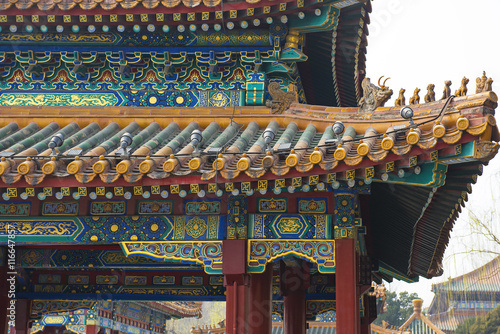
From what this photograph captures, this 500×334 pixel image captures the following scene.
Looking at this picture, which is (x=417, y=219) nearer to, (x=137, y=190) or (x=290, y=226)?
(x=290, y=226)

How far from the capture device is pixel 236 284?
8906 millimetres

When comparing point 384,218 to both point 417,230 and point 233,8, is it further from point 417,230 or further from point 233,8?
point 233,8

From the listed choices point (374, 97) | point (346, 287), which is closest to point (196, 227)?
point (346, 287)

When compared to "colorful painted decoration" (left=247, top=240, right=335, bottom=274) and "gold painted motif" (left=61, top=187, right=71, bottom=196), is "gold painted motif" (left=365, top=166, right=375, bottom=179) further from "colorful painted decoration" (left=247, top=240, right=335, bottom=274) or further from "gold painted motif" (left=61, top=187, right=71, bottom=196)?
"gold painted motif" (left=61, top=187, right=71, bottom=196)

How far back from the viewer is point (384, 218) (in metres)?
11.2

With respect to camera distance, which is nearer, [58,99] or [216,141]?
[216,141]

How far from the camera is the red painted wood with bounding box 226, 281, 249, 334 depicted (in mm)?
8727

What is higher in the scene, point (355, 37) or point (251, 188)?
point (355, 37)

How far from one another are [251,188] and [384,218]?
12.3 feet

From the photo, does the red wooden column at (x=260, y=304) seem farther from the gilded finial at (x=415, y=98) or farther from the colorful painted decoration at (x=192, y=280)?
the colorful painted decoration at (x=192, y=280)

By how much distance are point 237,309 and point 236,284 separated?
1.02ft

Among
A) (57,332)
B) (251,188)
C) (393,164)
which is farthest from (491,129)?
(57,332)

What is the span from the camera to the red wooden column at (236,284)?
8.76 metres

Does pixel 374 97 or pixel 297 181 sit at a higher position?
pixel 374 97
